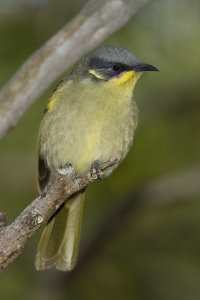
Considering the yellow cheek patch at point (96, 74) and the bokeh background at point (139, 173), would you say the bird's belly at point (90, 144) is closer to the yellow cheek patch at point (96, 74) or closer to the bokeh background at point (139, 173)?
the yellow cheek patch at point (96, 74)

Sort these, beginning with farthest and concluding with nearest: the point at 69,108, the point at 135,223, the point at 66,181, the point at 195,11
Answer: the point at 135,223
the point at 195,11
the point at 69,108
the point at 66,181

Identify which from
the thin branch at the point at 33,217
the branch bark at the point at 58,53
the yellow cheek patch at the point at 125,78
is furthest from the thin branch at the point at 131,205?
the thin branch at the point at 33,217

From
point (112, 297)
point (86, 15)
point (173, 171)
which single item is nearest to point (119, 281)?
point (112, 297)

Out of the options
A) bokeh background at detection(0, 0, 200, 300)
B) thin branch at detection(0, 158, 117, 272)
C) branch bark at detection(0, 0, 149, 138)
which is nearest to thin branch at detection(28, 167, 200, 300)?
bokeh background at detection(0, 0, 200, 300)

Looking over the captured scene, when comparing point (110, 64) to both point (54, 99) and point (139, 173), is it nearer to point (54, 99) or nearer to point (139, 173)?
point (54, 99)

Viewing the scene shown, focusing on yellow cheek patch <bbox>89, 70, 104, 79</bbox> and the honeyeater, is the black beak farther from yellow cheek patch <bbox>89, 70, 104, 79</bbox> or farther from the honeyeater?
yellow cheek patch <bbox>89, 70, 104, 79</bbox>

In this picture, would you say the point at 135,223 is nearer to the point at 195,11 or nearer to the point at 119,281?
the point at 119,281

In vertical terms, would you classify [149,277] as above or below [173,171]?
below

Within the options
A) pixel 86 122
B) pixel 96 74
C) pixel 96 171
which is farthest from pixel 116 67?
pixel 96 171
